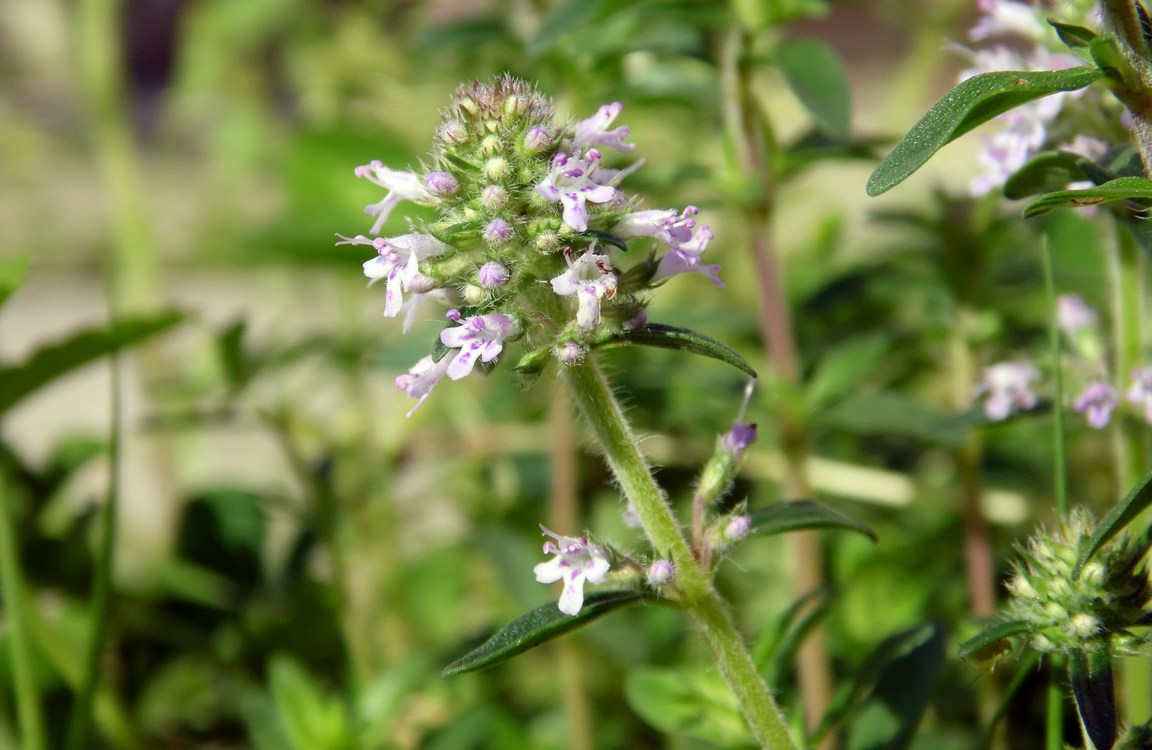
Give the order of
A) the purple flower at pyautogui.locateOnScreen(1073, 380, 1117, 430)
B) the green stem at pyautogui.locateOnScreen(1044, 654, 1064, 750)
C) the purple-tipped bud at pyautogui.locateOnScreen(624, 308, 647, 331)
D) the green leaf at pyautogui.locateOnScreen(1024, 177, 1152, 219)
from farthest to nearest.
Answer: the purple flower at pyautogui.locateOnScreen(1073, 380, 1117, 430)
the green stem at pyautogui.locateOnScreen(1044, 654, 1064, 750)
the purple-tipped bud at pyautogui.locateOnScreen(624, 308, 647, 331)
the green leaf at pyautogui.locateOnScreen(1024, 177, 1152, 219)

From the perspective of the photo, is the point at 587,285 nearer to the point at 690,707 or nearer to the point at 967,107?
the point at 967,107

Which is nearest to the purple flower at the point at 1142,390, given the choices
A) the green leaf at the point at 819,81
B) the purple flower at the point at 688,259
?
the green leaf at the point at 819,81

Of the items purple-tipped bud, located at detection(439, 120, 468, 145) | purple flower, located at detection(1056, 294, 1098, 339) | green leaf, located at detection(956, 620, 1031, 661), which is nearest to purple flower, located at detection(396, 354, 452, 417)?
purple-tipped bud, located at detection(439, 120, 468, 145)

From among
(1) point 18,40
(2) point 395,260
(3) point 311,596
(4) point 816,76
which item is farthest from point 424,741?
(1) point 18,40

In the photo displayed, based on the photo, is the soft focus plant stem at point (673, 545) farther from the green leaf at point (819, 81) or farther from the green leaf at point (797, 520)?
the green leaf at point (819, 81)

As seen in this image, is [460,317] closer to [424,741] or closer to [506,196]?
[506,196]

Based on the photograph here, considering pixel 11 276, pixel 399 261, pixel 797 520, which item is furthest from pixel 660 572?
pixel 11 276

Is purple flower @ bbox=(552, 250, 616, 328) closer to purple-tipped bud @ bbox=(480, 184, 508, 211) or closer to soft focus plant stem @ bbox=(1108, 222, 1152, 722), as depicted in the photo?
purple-tipped bud @ bbox=(480, 184, 508, 211)
